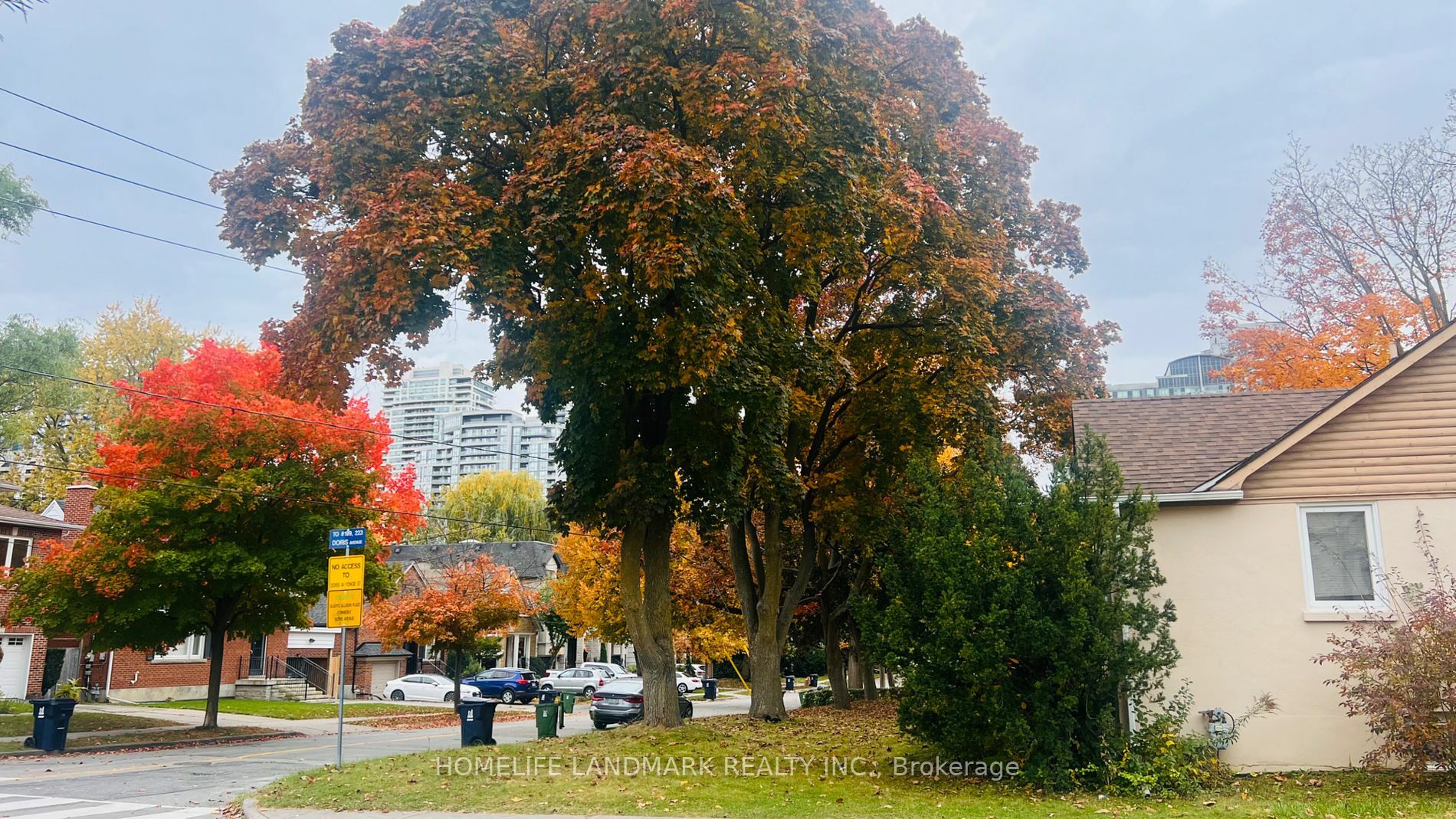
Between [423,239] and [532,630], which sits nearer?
[423,239]

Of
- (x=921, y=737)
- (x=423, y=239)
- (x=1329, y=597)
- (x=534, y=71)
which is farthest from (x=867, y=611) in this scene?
(x=534, y=71)

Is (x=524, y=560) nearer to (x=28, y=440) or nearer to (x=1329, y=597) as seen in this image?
(x=28, y=440)

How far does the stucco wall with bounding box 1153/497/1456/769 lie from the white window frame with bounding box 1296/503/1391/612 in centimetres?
6

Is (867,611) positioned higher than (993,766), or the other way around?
(867,611)

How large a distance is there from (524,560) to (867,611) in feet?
172

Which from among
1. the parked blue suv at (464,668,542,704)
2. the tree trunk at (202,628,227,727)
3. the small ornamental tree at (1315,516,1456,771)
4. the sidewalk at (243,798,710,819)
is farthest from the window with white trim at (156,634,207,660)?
the small ornamental tree at (1315,516,1456,771)

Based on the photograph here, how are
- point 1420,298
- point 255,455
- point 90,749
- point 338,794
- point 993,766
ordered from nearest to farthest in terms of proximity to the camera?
point 338,794 < point 993,766 < point 90,749 < point 255,455 < point 1420,298

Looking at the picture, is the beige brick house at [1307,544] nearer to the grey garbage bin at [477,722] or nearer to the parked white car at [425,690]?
the grey garbage bin at [477,722]

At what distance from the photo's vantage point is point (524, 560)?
63438 mm

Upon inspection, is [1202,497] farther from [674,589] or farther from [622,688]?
[674,589]

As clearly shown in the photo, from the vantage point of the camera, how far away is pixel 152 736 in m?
23.1

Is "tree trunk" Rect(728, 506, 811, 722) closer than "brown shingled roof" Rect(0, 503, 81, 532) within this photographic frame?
Yes

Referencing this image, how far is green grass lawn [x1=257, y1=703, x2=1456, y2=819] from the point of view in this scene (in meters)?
10.5

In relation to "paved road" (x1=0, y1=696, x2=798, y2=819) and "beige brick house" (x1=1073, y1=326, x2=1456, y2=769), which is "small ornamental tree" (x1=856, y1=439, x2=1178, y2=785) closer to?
"beige brick house" (x1=1073, y1=326, x2=1456, y2=769)
